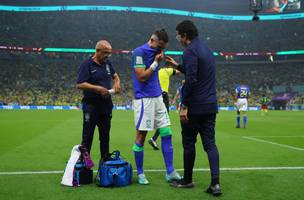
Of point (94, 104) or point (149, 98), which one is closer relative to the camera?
point (149, 98)

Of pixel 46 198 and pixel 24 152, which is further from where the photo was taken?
pixel 24 152

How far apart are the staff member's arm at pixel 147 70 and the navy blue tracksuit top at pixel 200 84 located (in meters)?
0.46

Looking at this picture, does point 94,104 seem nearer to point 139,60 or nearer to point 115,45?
point 139,60

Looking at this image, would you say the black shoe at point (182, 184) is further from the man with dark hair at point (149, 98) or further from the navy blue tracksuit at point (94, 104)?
the navy blue tracksuit at point (94, 104)

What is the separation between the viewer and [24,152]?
8953 mm

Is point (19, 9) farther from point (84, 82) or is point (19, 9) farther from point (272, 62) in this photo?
point (84, 82)

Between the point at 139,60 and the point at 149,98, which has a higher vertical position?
the point at 139,60

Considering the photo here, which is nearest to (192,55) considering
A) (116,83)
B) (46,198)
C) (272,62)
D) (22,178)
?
(116,83)

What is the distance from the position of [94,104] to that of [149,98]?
1.12 metres

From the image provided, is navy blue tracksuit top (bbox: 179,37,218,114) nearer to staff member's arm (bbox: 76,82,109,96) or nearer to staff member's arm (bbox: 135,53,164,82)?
staff member's arm (bbox: 135,53,164,82)

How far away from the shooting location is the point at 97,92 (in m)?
6.09

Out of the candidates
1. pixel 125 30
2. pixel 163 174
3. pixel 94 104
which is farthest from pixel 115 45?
pixel 163 174

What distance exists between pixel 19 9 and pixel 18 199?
5917 cm

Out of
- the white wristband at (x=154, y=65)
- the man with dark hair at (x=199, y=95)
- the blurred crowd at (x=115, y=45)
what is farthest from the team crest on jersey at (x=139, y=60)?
the blurred crowd at (x=115, y=45)
